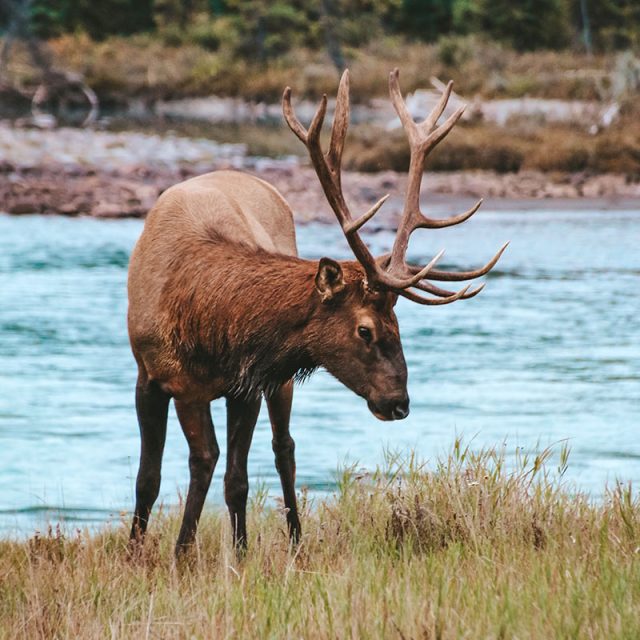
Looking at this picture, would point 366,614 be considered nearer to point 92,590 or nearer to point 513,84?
point 92,590

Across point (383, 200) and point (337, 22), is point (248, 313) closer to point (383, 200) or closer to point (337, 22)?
point (383, 200)

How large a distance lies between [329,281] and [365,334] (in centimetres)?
23

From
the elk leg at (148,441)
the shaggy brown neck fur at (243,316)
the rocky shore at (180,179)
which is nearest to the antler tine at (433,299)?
the shaggy brown neck fur at (243,316)

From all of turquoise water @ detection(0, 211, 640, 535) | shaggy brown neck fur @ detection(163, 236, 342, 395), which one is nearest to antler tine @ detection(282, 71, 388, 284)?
shaggy brown neck fur @ detection(163, 236, 342, 395)

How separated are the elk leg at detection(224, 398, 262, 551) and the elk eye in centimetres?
76

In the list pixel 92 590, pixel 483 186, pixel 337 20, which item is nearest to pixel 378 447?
pixel 92 590

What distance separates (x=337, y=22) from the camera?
48.8 metres

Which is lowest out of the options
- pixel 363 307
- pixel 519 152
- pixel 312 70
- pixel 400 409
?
pixel 312 70

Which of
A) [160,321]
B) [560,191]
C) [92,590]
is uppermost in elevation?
[160,321]

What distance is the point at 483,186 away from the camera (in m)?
25.9

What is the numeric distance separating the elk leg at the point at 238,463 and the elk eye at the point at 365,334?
2.48 feet

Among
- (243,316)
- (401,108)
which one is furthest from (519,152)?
(243,316)

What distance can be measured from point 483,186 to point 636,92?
8641 millimetres

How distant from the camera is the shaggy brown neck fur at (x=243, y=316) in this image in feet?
17.1
